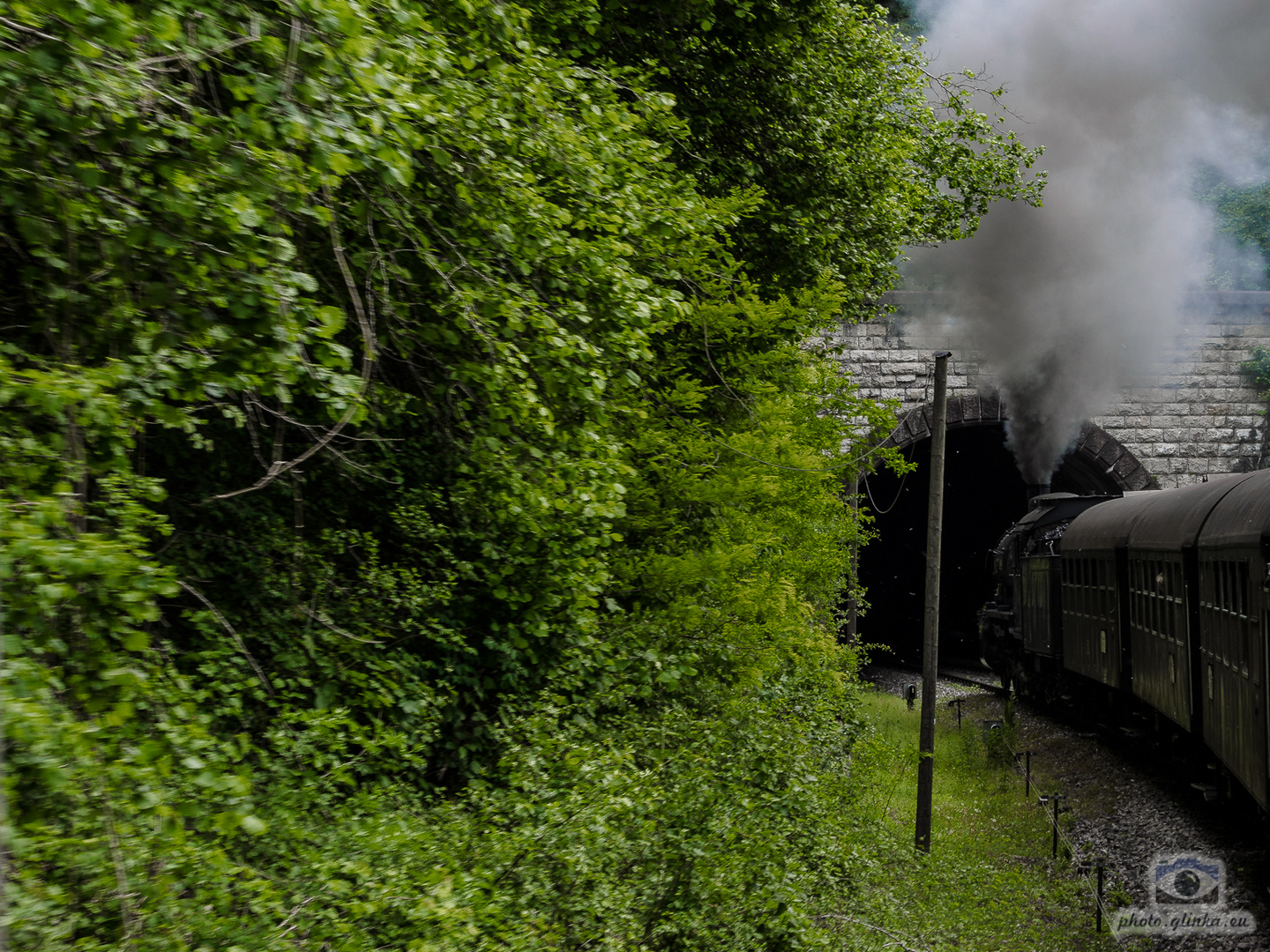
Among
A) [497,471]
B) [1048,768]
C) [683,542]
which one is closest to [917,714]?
[1048,768]

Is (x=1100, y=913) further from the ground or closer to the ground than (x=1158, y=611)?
closer to the ground

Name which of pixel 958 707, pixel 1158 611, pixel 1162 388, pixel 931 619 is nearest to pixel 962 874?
pixel 1158 611

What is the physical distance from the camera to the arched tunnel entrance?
3353 centimetres

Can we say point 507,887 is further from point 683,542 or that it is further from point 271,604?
point 683,542

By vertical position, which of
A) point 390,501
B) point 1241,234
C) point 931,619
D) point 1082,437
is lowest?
point 931,619

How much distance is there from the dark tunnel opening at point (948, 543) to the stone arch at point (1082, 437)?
7.99 meters

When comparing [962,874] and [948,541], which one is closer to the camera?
[962,874]

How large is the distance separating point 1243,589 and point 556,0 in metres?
6.94

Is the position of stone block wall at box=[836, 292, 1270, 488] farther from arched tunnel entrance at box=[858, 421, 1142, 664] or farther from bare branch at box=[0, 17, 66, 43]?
bare branch at box=[0, 17, 66, 43]

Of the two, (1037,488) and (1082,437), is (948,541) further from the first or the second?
(1082,437)

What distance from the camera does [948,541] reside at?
124ft

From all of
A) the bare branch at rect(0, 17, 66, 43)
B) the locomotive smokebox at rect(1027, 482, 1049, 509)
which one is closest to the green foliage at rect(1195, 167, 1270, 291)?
the locomotive smokebox at rect(1027, 482, 1049, 509)

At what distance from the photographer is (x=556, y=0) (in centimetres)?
873

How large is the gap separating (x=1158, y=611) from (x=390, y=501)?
8.35m
